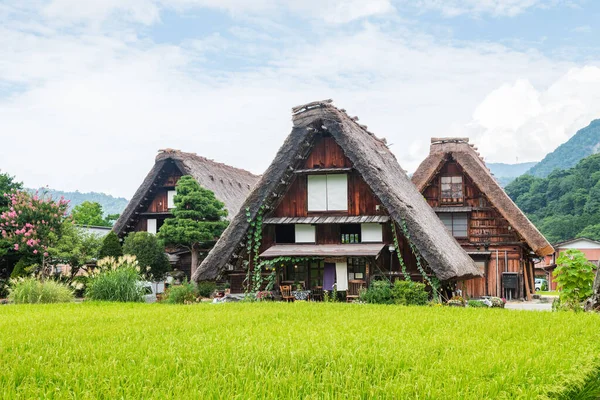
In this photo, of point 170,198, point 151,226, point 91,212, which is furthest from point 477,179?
point 91,212

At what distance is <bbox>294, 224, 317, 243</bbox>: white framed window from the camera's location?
2080 centimetres

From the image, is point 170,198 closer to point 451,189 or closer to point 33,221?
point 33,221

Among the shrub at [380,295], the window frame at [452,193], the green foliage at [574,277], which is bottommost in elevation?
the shrub at [380,295]

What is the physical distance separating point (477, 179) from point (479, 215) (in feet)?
5.54

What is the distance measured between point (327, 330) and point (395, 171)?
49.0 feet

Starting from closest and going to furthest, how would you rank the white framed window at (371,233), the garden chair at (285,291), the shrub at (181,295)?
1. the shrub at (181,295)
2. the garden chair at (285,291)
3. the white framed window at (371,233)

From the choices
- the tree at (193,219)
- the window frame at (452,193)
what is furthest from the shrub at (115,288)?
the window frame at (452,193)

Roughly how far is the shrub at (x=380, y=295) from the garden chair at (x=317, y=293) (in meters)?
2.56

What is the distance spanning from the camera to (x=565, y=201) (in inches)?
2089

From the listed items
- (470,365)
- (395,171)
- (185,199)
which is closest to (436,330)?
(470,365)

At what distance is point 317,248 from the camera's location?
65.2 ft

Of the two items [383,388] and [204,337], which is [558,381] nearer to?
[383,388]

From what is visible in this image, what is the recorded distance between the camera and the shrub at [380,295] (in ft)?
57.6

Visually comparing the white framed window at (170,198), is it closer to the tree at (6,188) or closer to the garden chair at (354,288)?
the tree at (6,188)
